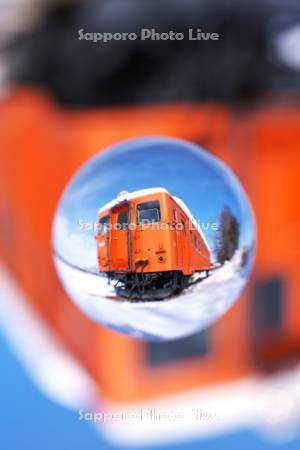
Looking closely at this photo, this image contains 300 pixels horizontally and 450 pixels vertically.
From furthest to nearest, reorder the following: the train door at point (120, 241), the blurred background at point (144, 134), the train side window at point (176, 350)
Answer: the train side window at point (176, 350) → the blurred background at point (144, 134) → the train door at point (120, 241)

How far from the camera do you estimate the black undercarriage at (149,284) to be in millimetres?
334

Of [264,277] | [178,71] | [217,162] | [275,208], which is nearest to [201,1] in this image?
[178,71]

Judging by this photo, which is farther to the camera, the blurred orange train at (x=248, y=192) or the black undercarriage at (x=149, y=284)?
the blurred orange train at (x=248, y=192)

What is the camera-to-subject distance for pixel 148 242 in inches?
12.9

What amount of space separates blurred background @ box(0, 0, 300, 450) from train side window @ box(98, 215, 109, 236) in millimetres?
1140

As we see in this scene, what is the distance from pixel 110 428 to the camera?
6.49 feet

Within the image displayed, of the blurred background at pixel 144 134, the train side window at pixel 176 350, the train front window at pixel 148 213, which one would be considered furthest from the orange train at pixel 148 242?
the train side window at pixel 176 350

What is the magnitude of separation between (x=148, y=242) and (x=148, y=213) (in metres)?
0.02

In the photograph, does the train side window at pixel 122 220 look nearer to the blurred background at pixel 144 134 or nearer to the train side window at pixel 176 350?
the blurred background at pixel 144 134

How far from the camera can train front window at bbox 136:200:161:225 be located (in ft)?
1.08

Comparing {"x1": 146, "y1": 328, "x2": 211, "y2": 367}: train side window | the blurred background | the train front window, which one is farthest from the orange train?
{"x1": 146, "y1": 328, "x2": 211, "y2": 367}: train side window

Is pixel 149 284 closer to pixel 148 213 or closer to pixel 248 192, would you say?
pixel 148 213

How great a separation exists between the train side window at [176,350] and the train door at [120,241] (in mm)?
1464

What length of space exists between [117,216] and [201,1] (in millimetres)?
1243
